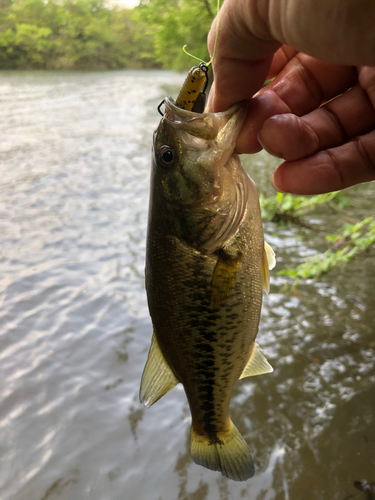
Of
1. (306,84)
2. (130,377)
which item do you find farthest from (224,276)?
(130,377)

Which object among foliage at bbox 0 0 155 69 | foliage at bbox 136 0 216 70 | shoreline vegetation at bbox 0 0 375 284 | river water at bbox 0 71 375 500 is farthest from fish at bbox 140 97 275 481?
foliage at bbox 0 0 155 69

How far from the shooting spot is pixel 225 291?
1.40 m

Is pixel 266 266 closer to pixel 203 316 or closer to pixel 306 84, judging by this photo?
pixel 203 316

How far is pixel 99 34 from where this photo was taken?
96.8 feet

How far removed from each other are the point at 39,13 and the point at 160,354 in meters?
32.2

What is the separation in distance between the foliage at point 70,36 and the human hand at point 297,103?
72.3 feet

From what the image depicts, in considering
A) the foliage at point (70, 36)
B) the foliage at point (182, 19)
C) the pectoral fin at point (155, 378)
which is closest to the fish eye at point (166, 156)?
the pectoral fin at point (155, 378)

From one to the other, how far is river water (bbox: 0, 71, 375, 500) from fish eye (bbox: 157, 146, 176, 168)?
2.37 meters

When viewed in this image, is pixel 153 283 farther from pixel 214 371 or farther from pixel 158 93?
pixel 158 93

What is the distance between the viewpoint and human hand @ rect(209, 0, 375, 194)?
124 cm

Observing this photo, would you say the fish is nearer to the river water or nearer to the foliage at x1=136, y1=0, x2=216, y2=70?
the river water

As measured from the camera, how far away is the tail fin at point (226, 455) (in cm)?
162

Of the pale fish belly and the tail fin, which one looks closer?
the pale fish belly

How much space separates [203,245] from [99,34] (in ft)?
113
